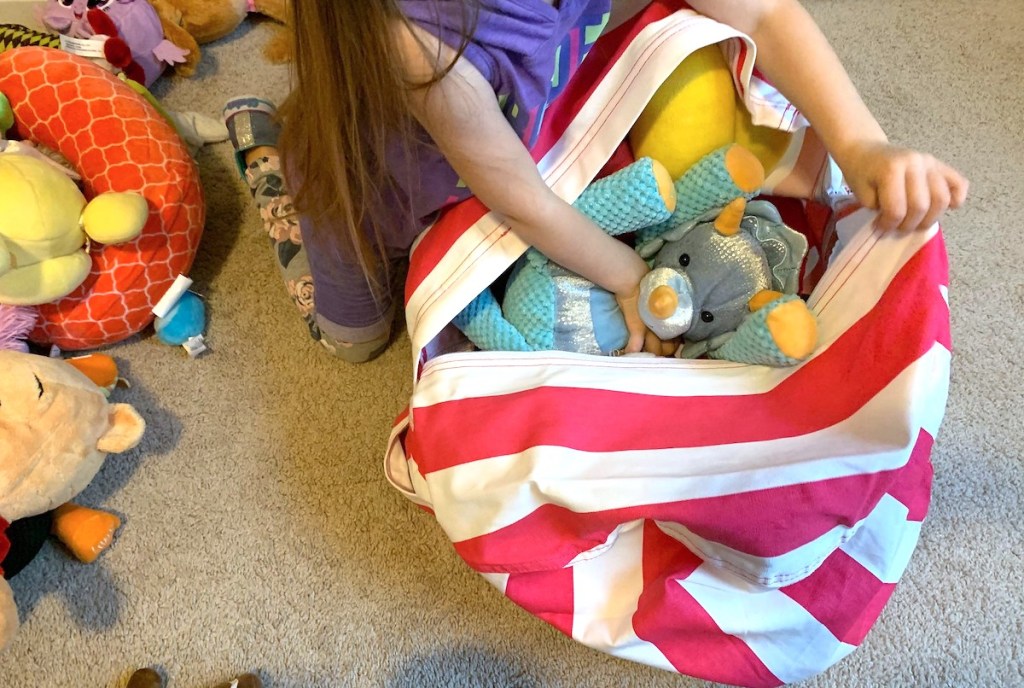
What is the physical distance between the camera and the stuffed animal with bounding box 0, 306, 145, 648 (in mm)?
718

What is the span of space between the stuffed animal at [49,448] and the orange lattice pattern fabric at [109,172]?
77 millimetres

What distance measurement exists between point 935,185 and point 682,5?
291 millimetres

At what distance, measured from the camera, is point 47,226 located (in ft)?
2.54

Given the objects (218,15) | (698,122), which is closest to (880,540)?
(698,122)

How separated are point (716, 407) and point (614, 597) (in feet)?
0.59

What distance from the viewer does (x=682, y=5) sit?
70 centimetres

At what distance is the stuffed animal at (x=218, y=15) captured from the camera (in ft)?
3.50

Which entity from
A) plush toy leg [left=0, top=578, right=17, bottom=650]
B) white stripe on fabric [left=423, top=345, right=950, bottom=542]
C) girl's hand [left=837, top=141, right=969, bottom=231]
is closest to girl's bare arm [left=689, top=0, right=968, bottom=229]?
girl's hand [left=837, top=141, right=969, bottom=231]

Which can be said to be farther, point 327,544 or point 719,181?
point 327,544

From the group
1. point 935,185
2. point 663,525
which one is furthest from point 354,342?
point 935,185

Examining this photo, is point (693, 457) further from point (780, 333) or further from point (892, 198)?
point (892, 198)

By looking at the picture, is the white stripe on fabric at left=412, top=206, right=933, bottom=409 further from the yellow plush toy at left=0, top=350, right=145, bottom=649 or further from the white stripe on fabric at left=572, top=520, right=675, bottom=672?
the yellow plush toy at left=0, top=350, right=145, bottom=649

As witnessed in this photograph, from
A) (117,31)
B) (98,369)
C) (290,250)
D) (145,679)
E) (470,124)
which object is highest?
(470,124)

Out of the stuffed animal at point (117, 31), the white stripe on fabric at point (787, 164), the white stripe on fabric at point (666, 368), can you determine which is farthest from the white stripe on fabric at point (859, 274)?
the stuffed animal at point (117, 31)
